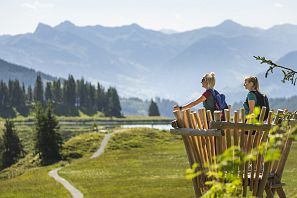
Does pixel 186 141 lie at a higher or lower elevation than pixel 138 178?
higher

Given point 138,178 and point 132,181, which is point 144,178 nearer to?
point 138,178

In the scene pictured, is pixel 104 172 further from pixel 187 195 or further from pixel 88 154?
pixel 88 154

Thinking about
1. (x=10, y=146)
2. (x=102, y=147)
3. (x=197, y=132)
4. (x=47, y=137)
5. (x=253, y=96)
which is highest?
(x=253, y=96)

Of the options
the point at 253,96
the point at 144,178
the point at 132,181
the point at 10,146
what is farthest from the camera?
the point at 10,146

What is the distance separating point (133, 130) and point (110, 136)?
4.55 meters

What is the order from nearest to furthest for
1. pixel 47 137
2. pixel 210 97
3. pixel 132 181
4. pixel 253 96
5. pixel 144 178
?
pixel 253 96, pixel 210 97, pixel 132 181, pixel 144 178, pixel 47 137

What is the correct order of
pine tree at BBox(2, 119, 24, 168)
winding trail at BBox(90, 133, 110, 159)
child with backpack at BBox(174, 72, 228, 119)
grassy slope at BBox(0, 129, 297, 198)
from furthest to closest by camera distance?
pine tree at BBox(2, 119, 24, 168)
winding trail at BBox(90, 133, 110, 159)
grassy slope at BBox(0, 129, 297, 198)
child with backpack at BBox(174, 72, 228, 119)

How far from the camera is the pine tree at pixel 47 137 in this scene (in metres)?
87.3

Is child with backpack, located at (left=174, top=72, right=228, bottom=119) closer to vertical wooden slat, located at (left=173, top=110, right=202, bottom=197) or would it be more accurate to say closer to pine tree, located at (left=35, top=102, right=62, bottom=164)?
vertical wooden slat, located at (left=173, top=110, right=202, bottom=197)

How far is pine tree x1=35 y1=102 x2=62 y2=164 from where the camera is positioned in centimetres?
8731

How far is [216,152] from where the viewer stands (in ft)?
29.0

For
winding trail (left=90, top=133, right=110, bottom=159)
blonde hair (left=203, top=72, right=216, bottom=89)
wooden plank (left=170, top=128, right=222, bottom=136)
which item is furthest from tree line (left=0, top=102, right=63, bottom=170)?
wooden plank (left=170, top=128, right=222, bottom=136)

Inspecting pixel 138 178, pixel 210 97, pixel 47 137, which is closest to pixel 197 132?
pixel 210 97

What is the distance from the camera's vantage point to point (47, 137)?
8819cm
